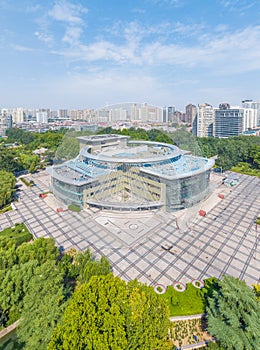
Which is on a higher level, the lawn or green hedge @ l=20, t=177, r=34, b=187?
green hedge @ l=20, t=177, r=34, b=187

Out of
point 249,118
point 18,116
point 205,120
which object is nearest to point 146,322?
point 205,120

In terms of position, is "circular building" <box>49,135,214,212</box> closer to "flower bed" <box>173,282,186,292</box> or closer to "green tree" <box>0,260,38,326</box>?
"flower bed" <box>173,282,186,292</box>

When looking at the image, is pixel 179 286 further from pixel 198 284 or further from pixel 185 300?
pixel 198 284

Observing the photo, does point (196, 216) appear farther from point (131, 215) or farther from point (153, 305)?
point (153, 305)

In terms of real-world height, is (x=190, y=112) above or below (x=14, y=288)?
above

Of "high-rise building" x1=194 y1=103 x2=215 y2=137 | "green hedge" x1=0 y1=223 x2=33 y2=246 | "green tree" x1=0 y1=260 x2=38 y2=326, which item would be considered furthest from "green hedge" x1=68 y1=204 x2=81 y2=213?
"high-rise building" x1=194 y1=103 x2=215 y2=137
